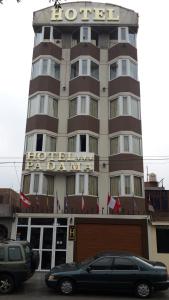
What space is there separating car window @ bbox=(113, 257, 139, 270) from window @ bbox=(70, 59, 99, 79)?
18635mm

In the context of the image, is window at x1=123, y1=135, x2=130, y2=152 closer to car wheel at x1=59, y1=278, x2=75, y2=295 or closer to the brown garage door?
the brown garage door

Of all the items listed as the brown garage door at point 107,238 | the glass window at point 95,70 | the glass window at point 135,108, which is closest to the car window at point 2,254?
the brown garage door at point 107,238

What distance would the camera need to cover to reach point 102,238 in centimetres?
2272

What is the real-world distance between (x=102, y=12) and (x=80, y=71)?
6433 millimetres

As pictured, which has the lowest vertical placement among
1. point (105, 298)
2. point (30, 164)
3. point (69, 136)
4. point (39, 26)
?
point (105, 298)

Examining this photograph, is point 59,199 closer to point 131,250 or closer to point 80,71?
point 131,250

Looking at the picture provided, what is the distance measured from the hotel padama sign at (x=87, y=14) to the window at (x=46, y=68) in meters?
4.26

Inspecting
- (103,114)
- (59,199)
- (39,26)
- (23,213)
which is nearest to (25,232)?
(23,213)

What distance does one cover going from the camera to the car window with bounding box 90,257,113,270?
14930mm

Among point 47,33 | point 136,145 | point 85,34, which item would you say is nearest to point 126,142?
point 136,145

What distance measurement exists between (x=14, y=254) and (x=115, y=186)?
13104 mm

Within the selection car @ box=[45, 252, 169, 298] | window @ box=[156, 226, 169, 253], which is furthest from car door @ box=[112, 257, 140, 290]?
window @ box=[156, 226, 169, 253]

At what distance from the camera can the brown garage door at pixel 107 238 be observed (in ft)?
73.9

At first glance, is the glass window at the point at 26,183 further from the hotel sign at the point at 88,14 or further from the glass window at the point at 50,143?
the hotel sign at the point at 88,14
